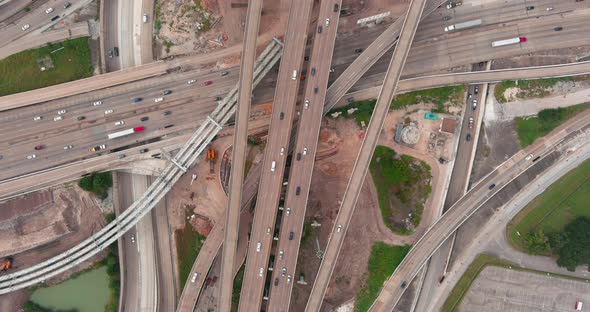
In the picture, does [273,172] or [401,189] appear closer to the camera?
[273,172]

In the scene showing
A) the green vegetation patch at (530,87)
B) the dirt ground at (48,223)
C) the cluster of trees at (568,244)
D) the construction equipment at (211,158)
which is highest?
the green vegetation patch at (530,87)

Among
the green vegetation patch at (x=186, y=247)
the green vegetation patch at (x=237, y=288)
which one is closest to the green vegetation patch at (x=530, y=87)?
the green vegetation patch at (x=237, y=288)

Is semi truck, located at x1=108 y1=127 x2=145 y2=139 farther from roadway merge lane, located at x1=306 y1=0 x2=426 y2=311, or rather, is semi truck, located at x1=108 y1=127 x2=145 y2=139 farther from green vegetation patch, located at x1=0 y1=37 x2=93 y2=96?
roadway merge lane, located at x1=306 y1=0 x2=426 y2=311

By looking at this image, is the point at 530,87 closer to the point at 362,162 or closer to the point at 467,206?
the point at 467,206

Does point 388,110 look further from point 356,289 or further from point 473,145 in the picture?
point 356,289

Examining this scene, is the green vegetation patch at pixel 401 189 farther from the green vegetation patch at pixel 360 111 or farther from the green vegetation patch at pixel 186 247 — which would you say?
the green vegetation patch at pixel 186 247

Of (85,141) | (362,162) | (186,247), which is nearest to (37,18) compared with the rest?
(85,141)
